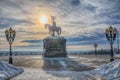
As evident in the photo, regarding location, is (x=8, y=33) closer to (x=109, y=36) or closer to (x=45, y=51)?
(x=109, y=36)

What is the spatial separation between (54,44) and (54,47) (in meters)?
0.86

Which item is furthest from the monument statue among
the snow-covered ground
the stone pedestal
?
the snow-covered ground

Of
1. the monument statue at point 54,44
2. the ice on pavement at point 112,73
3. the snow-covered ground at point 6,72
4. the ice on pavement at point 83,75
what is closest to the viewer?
the ice on pavement at point 112,73

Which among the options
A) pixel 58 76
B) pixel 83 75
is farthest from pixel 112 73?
pixel 58 76

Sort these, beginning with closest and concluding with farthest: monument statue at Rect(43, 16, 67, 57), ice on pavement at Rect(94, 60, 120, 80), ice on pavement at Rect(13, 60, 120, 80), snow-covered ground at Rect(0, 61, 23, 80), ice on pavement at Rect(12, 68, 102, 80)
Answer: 1. ice on pavement at Rect(94, 60, 120, 80)
2. snow-covered ground at Rect(0, 61, 23, 80)
3. ice on pavement at Rect(13, 60, 120, 80)
4. ice on pavement at Rect(12, 68, 102, 80)
5. monument statue at Rect(43, 16, 67, 57)

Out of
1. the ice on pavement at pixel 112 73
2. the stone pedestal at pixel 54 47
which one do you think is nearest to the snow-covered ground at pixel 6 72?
the ice on pavement at pixel 112 73

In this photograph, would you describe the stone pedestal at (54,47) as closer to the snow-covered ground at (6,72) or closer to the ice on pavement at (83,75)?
the snow-covered ground at (6,72)

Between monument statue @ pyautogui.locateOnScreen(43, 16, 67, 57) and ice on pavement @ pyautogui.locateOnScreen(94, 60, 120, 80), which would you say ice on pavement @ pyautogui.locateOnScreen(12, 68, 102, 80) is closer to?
ice on pavement @ pyautogui.locateOnScreen(94, 60, 120, 80)

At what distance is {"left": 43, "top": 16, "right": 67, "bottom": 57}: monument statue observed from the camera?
61719mm

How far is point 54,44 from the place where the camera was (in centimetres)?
6194

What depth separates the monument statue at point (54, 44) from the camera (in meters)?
61.7

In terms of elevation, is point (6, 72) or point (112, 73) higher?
point (6, 72)

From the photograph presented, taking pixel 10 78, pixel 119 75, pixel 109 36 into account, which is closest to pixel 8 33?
pixel 109 36

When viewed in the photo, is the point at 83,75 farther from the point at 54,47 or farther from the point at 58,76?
the point at 54,47
